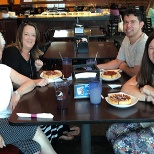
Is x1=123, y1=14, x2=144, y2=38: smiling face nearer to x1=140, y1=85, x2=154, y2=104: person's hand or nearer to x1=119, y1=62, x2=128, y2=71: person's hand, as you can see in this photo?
x1=119, y1=62, x2=128, y2=71: person's hand

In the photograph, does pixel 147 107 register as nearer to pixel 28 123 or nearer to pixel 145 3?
pixel 28 123

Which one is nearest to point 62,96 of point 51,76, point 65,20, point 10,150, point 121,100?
point 121,100

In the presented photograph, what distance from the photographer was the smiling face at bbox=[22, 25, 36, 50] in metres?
2.42

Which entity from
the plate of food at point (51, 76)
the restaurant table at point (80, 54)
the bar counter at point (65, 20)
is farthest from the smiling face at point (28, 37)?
the bar counter at point (65, 20)

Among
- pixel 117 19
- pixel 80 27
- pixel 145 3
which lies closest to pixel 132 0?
pixel 145 3

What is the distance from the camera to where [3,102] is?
1.88m

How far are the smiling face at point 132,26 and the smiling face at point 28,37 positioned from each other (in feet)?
2.79

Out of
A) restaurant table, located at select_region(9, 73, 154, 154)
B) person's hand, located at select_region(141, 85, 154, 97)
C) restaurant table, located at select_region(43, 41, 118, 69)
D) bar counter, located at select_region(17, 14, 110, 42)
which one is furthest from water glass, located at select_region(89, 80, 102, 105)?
bar counter, located at select_region(17, 14, 110, 42)

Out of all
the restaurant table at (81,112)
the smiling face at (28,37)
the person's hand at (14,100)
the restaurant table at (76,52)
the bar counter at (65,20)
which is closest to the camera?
the restaurant table at (81,112)

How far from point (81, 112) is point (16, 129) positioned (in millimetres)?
454

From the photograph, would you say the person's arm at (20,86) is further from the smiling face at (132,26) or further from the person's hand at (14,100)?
the smiling face at (132,26)

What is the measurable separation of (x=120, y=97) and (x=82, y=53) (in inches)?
64.0

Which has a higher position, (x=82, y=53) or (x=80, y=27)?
(x=80, y=27)

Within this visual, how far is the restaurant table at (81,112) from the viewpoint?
149cm
